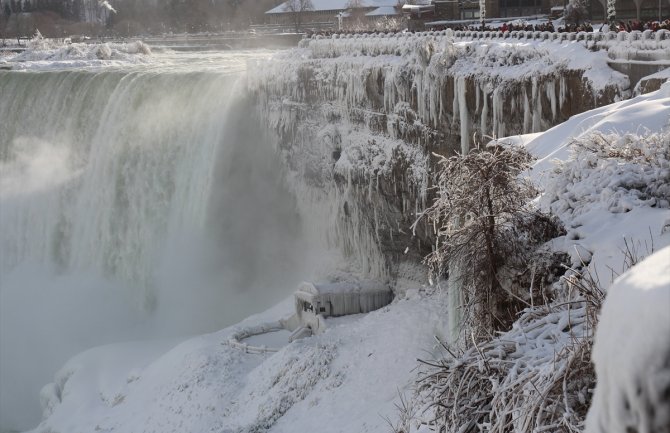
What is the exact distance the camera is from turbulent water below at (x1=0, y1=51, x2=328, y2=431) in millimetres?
27625

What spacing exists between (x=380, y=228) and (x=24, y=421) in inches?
445

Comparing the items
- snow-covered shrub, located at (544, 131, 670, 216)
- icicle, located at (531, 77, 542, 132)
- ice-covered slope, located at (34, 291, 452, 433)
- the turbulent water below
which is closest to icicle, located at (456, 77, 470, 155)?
icicle, located at (531, 77, 542, 132)

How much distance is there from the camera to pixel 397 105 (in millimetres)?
23859

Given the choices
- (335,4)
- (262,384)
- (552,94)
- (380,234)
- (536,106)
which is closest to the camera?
(552,94)

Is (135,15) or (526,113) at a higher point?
(135,15)

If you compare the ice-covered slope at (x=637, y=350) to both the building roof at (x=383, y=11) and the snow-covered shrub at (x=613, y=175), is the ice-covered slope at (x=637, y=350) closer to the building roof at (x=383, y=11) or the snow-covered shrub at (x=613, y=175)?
the snow-covered shrub at (x=613, y=175)

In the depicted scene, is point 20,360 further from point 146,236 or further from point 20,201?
point 20,201

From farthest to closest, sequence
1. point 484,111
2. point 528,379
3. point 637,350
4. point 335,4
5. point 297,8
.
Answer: point 335,4 → point 297,8 → point 484,111 → point 528,379 → point 637,350

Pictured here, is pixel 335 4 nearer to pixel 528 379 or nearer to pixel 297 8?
pixel 297 8

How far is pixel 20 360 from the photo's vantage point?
26.9 metres

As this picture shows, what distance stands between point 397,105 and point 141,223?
10701mm

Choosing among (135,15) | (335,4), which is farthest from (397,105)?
(135,15)

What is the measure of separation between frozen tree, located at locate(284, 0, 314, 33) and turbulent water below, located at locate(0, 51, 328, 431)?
88.3ft

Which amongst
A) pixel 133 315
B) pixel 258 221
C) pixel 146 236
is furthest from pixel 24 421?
pixel 258 221
